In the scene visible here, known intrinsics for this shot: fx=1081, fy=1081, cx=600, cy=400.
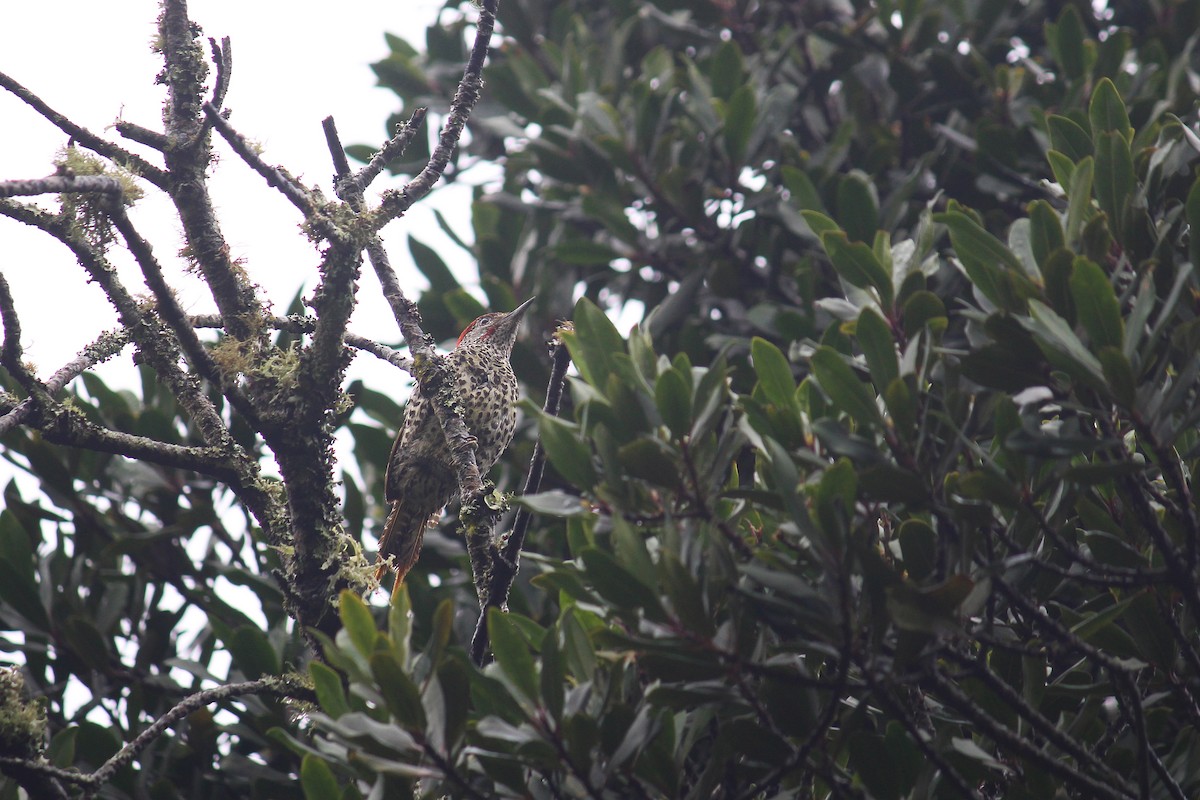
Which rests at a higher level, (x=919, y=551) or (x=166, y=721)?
(x=166, y=721)

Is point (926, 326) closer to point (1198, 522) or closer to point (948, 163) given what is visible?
point (1198, 522)

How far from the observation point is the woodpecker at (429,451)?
4.20 metres

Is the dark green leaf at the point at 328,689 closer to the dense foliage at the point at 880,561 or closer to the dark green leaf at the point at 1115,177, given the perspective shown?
the dense foliage at the point at 880,561

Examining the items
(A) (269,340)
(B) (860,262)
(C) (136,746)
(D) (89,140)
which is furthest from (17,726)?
(B) (860,262)

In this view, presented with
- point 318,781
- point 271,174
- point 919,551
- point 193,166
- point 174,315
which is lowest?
point 919,551

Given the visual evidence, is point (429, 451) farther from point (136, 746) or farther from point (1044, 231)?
point (1044, 231)

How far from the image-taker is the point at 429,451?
4242mm

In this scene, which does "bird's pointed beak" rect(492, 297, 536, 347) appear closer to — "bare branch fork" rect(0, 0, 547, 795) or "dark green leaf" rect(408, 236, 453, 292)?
"dark green leaf" rect(408, 236, 453, 292)

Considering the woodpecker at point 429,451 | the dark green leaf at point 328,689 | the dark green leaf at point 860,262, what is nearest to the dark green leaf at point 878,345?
the dark green leaf at point 860,262

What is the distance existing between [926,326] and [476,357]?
8.65ft

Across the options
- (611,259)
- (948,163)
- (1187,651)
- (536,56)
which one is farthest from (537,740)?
(536,56)

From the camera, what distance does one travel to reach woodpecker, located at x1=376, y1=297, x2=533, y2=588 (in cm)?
420

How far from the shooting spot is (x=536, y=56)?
5352 mm

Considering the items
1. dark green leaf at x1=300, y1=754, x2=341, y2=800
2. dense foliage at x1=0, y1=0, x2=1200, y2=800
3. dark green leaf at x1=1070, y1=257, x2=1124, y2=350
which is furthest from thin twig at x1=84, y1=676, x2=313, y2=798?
dark green leaf at x1=1070, y1=257, x2=1124, y2=350
